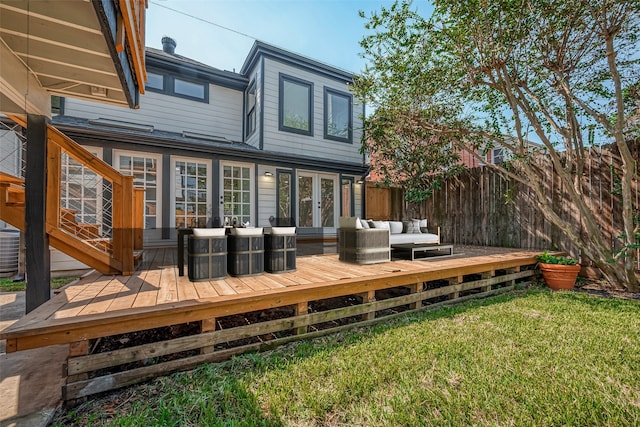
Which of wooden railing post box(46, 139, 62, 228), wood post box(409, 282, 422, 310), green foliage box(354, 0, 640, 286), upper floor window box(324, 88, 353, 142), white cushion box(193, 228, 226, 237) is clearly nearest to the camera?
wooden railing post box(46, 139, 62, 228)

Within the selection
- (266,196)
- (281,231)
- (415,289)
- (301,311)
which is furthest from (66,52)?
(266,196)

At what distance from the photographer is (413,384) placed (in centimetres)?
186

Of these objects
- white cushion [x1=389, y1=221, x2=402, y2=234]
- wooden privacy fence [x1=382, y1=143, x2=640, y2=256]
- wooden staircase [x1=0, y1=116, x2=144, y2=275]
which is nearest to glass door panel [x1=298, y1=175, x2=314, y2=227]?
wooden privacy fence [x1=382, y1=143, x2=640, y2=256]

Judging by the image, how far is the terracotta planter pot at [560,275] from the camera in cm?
422

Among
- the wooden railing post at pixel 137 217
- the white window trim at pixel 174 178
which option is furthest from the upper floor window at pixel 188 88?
the wooden railing post at pixel 137 217

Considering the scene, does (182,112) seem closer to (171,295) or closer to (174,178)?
(174,178)

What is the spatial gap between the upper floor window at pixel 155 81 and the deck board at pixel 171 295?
5706 millimetres

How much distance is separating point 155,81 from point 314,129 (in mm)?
4367

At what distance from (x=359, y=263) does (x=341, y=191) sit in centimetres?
471

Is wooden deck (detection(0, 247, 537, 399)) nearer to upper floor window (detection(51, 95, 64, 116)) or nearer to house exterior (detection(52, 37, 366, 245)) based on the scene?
house exterior (detection(52, 37, 366, 245))

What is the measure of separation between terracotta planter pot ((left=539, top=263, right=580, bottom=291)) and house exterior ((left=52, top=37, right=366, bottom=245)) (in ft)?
16.4

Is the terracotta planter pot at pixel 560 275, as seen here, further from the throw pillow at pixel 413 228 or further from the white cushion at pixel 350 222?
the white cushion at pixel 350 222

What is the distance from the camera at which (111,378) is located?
1.80 metres

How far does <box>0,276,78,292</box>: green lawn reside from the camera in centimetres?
405
